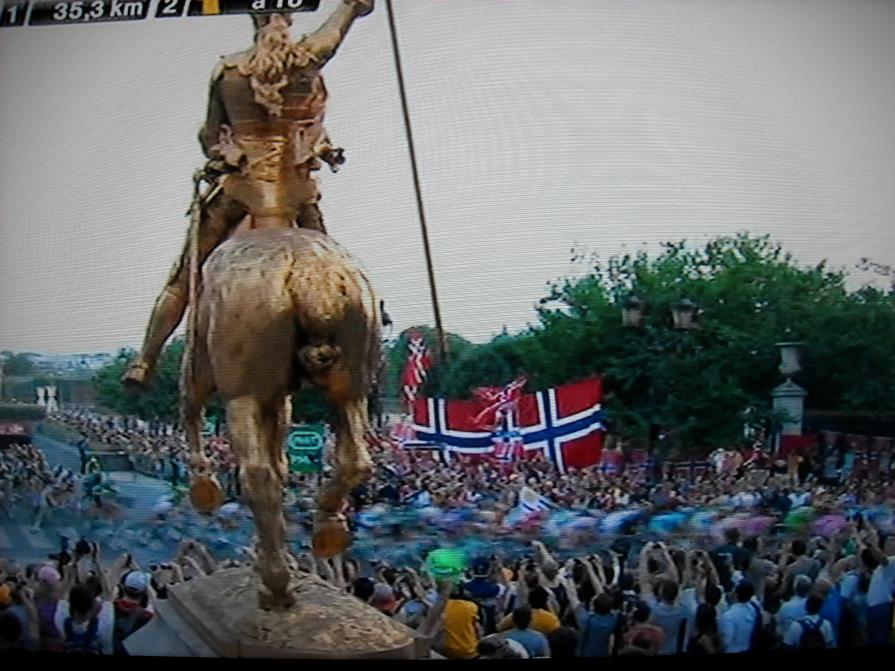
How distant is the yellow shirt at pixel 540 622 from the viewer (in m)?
3.59

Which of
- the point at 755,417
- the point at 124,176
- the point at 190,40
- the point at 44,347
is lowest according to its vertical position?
the point at 755,417

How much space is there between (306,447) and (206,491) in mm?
282

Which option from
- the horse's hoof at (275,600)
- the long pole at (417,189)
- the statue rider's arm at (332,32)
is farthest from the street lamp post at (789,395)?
the statue rider's arm at (332,32)

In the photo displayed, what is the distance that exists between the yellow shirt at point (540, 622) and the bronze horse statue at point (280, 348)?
0.67 m

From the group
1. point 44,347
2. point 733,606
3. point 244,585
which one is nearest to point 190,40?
point 44,347

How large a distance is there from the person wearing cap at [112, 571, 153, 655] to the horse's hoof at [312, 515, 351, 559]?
2.17ft

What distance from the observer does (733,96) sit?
12.3 ft

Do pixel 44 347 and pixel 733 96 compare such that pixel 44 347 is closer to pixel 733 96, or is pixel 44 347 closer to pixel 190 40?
pixel 190 40

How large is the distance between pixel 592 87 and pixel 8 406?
180cm

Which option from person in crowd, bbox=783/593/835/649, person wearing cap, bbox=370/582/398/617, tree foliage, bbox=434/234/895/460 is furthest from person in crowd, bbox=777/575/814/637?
person wearing cap, bbox=370/582/398/617

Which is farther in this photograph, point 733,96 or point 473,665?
point 733,96

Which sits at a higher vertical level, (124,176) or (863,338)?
(124,176)

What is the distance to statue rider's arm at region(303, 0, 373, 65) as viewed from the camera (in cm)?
309

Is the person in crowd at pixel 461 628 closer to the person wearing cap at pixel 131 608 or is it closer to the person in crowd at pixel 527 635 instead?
the person in crowd at pixel 527 635
